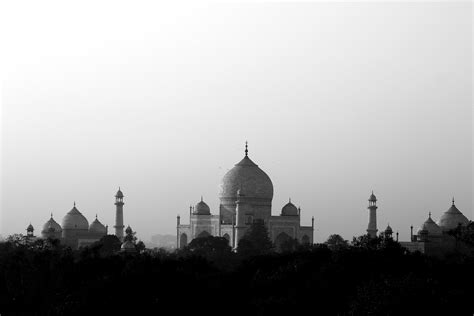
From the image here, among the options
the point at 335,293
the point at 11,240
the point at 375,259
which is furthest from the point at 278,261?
the point at 11,240

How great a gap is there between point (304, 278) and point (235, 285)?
291 cm

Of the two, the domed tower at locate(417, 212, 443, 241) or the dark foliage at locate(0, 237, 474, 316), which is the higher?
the domed tower at locate(417, 212, 443, 241)

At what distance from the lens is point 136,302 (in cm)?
3884

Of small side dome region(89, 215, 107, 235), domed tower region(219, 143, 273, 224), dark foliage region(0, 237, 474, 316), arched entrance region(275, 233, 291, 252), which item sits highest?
domed tower region(219, 143, 273, 224)

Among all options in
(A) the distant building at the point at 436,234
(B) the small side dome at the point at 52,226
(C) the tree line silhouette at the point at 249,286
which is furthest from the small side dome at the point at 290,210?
(C) the tree line silhouette at the point at 249,286

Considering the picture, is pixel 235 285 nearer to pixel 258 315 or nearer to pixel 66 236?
pixel 258 315

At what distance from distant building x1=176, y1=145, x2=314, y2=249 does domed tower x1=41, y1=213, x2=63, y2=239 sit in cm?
1248

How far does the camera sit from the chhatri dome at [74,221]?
10544 cm

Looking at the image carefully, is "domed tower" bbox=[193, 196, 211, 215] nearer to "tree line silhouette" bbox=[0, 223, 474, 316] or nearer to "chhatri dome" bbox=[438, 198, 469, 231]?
"chhatri dome" bbox=[438, 198, 469, 231]

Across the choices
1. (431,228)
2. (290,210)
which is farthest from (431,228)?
(290,210)

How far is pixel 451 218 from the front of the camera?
10406cm

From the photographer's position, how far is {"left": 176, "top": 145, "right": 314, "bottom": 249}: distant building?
95.4 metres

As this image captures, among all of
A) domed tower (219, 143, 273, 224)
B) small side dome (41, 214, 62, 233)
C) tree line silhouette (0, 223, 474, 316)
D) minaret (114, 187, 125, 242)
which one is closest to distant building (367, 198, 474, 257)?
domed tower (219, 143, 273, 224)

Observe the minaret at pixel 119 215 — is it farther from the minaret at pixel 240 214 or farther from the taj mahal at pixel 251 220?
the minaret at pixel 240 214
